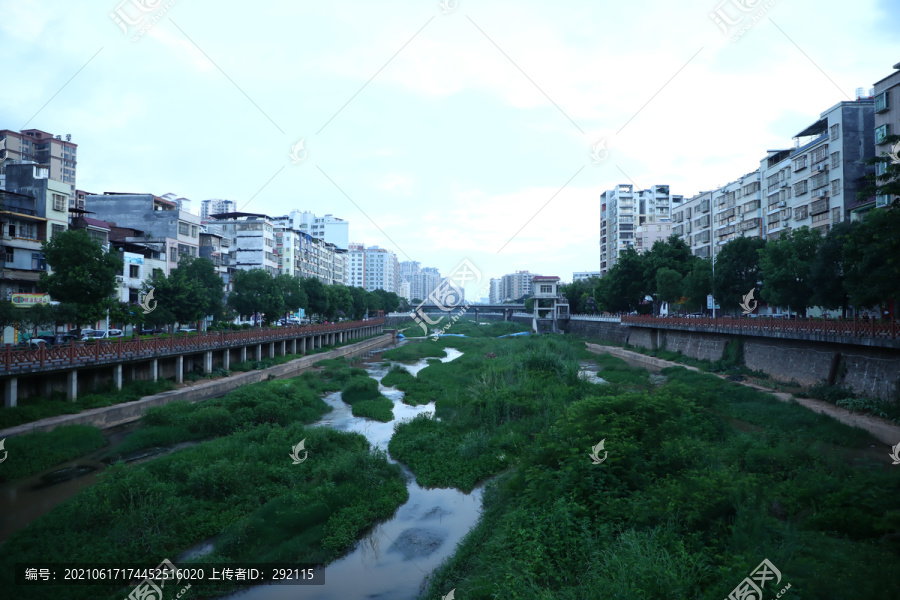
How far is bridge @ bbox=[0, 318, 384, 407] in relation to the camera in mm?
20125

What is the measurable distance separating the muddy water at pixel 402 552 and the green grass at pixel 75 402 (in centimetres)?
1455

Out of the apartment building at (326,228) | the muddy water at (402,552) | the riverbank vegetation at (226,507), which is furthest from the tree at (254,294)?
the apartment building at (326,228)

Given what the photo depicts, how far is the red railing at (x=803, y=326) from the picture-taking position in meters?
20.5

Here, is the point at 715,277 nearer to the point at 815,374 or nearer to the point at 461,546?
the point at 815,374

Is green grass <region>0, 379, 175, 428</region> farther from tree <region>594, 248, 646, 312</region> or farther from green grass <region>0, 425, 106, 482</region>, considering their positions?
tree <region>594, 248, 646, 312</region>

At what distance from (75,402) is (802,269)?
3663cm

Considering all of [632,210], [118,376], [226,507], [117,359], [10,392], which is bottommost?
[226,507]

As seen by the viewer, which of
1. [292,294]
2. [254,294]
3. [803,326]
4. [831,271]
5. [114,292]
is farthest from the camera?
[292,294]

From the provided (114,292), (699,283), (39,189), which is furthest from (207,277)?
(699,283)

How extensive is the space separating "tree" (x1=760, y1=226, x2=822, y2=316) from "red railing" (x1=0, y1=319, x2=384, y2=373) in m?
35.0

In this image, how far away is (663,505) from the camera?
1058cm

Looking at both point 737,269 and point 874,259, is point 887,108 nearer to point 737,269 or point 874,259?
point 737,269

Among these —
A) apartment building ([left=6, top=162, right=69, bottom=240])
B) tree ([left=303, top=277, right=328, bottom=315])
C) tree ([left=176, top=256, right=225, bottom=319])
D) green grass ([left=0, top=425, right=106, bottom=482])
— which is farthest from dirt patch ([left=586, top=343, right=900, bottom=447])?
apartment building ([left=6, top=162, right=69, bottom=240])

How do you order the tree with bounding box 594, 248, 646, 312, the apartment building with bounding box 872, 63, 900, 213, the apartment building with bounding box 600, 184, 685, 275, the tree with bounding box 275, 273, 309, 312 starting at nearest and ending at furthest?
the apartment building with bounding box 872, 63, 900, 213, the tree with bounding box 275, 273, 309, 312, the tree with bounding box 594, 248, 646, 312, the apartment building with bounding box 600, 184, 685, 275
